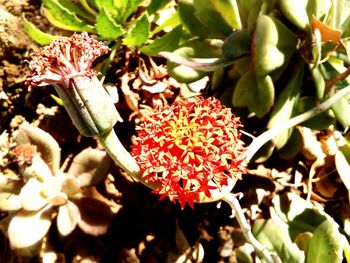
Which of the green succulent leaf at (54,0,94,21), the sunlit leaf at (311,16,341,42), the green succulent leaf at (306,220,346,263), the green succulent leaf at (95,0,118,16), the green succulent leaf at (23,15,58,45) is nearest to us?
the green succulent leaf at (306,220,346,263)

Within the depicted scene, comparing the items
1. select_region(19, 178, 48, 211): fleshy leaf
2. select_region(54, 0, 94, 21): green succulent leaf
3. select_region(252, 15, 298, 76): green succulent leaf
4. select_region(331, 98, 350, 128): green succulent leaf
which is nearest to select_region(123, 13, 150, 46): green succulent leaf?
select_region(54, 0, 94, 21): green succulent leaf

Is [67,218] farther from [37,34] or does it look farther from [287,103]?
[287,103]

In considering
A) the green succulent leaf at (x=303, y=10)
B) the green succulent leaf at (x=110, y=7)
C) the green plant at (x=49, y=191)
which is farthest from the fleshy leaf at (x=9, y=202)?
the green succulent leaf at (x=303, y=10)

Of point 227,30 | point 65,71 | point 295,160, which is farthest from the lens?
point 295,160

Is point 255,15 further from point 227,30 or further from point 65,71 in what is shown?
point 65,71

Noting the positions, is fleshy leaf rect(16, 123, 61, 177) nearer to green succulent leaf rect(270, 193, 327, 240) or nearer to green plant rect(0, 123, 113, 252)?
green plant rect(0, 123, 113, 252)

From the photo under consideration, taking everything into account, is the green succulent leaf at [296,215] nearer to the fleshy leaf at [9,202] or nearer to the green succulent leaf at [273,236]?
the green succulent leaf at [273,236]

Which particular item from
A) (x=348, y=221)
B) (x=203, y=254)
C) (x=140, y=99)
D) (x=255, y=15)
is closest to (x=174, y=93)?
(x=140, y=99)
